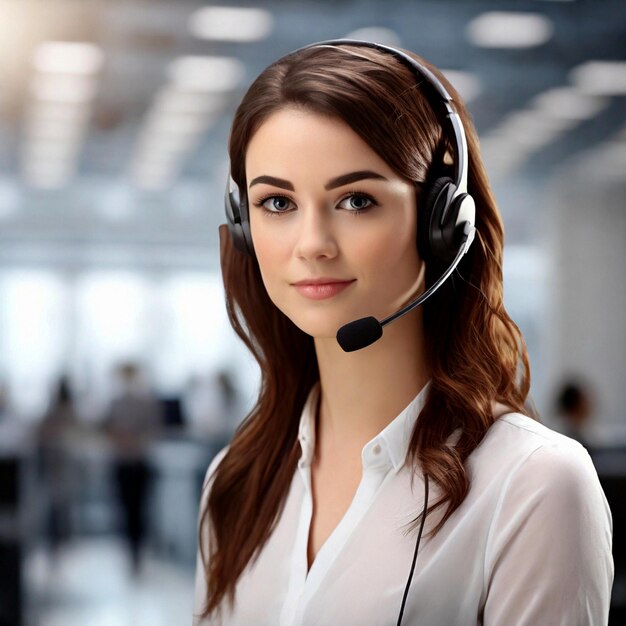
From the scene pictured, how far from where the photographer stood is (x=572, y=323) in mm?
7926

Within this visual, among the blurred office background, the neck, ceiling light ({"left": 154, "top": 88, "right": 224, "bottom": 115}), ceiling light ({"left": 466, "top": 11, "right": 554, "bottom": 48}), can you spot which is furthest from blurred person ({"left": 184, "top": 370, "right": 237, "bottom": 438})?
the neck

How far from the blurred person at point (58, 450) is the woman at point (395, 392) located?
186 inches

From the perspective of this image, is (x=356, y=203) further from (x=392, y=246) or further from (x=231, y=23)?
(x=231, y=23)

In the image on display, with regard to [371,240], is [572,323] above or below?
below

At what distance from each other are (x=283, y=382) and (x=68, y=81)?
13.8 feet

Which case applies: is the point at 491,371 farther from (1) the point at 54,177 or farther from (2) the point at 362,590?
(1) the point at 54,177

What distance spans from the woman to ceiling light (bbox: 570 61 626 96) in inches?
182

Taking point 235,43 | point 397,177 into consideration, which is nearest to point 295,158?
point 397,177

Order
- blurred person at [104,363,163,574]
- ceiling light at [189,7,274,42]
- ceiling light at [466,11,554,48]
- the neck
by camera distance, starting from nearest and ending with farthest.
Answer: the neck < ceiling light at [189,7,274,42] < ceiling light at [466,11,554,48] < blurred person at [104,363,163,574]

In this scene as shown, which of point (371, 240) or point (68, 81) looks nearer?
point (371, 240)

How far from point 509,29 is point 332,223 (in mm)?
4363

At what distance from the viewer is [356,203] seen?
1045 mm

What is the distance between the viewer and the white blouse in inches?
36.5

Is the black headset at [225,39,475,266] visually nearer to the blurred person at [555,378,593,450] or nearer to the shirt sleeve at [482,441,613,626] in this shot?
the shirt sleeve at [482,441,613,626]
